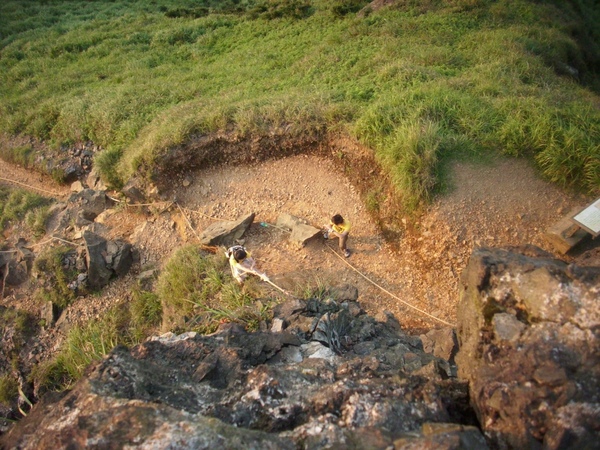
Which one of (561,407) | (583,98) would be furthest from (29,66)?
(561,407)

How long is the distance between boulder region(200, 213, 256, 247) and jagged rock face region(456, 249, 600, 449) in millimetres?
5375

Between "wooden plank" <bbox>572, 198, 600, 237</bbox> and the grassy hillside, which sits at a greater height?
the grassy hillside

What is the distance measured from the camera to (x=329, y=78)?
11.9 meters

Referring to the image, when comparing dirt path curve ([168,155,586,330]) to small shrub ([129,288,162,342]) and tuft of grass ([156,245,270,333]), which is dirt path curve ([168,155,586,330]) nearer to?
tuft of grass ([156,245,270,333])

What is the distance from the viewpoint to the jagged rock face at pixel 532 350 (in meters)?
3.13

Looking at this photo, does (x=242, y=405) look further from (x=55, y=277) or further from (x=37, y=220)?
(x=37, y=220)

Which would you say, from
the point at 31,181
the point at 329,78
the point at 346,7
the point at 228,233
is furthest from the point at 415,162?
the point at 31,181

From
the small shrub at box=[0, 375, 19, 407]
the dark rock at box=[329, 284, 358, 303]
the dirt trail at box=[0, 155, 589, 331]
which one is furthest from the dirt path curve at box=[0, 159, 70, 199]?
the dark rock at box=[329, 284, 358, 303]

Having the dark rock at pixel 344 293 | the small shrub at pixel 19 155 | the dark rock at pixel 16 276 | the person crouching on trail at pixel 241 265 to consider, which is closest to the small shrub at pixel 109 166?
the dark rock at pixel 16 276

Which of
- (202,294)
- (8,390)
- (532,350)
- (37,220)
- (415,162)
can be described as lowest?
(8,390)

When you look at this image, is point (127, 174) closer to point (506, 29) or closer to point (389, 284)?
point (389, 284)

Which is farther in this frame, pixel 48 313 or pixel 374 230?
pixel 48 313

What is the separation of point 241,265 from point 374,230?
2.81 metres

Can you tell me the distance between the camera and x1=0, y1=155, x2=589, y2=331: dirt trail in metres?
7.73
